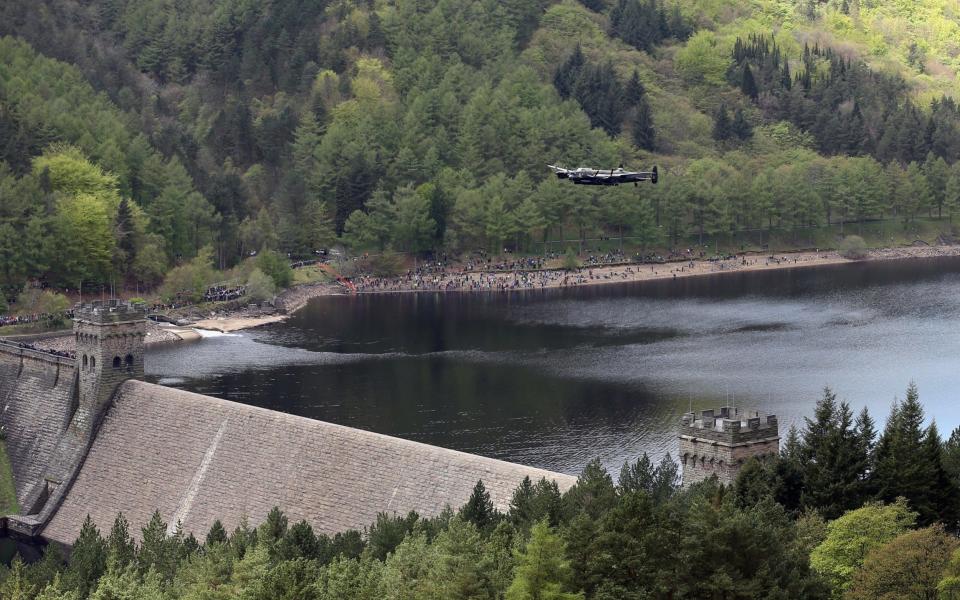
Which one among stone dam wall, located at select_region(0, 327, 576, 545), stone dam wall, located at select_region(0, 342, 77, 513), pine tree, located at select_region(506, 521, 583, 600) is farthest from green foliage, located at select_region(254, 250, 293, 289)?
pine tree, located at select_region(506, 521, 583, 600)

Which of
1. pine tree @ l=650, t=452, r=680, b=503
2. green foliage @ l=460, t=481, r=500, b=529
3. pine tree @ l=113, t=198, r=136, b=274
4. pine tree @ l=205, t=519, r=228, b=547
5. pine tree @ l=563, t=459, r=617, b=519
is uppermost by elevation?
pine tree @ l=113, t=198, r=136, b=274

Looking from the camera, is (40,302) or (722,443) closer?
(722,443)

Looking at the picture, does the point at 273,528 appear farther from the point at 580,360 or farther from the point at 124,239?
the point at 124,239

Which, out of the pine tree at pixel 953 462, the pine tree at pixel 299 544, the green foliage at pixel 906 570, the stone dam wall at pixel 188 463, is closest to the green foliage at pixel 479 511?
the stone dam wall at pixel 188 463

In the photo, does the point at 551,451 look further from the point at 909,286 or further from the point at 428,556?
the point at 909,286

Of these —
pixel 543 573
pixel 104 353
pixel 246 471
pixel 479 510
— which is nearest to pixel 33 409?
pixel 104 353

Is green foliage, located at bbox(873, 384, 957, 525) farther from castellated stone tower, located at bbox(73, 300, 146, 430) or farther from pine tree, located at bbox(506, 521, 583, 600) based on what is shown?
castellated stone tower, located at bbox(73, 300, 146, 430)

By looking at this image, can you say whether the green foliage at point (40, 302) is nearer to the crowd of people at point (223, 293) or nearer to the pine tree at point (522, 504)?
the crowd of people at point (223, 293)

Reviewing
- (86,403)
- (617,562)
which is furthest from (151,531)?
(617,562)
